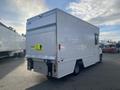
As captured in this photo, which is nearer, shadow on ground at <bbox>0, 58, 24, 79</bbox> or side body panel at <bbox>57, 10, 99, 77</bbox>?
side body panel at <bbox>57, 10, 99, 77</bbox>

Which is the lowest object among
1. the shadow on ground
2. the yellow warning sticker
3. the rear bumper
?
the shadow on ground

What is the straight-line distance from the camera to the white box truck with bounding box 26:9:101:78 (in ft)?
18.4

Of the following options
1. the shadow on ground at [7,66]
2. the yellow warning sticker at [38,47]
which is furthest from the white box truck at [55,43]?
the shadow on ground at [7,66]

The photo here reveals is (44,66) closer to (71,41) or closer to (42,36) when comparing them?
(42,36)

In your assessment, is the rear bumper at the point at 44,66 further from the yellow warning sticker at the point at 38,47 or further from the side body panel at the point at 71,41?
the yellow warning sticker at the point at 38,47

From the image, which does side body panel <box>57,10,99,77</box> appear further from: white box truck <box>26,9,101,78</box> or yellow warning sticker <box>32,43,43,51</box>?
yellow warning sticker <box>32,43,43,51</box>

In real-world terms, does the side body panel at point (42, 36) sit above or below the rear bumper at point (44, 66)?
above

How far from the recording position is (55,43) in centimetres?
554

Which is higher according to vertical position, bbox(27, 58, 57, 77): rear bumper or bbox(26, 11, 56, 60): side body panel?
bbox(26, 11, 56, 60): side body panel

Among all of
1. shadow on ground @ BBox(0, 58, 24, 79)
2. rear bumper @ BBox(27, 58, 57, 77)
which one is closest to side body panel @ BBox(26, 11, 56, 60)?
rear bumper @ BBox(27, 58, 57, 77)

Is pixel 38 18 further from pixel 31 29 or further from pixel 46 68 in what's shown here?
pixel 46 68

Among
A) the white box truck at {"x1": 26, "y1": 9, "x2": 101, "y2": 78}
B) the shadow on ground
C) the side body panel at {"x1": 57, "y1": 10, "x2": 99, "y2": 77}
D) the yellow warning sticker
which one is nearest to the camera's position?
the white box truck at {"x1": 26, "y1": 9, "x2": 101, "y2": 78}

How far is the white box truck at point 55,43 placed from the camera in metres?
5.62

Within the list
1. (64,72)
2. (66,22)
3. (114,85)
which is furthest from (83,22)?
(114,85)
